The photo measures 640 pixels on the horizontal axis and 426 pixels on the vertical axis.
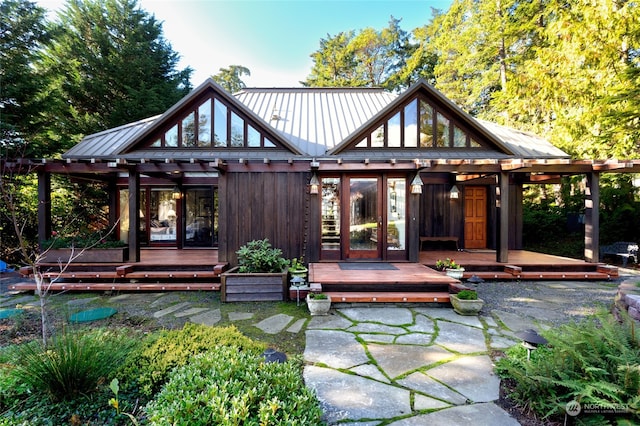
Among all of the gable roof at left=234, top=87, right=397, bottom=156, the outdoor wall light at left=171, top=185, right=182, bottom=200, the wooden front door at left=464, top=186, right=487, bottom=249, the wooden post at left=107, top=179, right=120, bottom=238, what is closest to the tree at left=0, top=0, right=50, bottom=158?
the wooden post at left=107, top=179, right=120, bottom=238

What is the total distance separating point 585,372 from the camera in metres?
2.33

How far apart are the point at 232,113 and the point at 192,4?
4.57 metres

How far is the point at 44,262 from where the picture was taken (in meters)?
6.97

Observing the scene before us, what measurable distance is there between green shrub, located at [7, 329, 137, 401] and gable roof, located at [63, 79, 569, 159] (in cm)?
597

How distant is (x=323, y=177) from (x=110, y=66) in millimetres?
15247

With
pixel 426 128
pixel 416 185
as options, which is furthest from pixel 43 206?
→ pixel 426 128

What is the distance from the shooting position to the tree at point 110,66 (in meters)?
14.2

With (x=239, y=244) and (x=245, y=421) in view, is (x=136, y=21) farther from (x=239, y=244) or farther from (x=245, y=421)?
(x=245, y=421)

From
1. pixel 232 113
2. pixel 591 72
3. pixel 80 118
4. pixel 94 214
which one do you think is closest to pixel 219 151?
pixel 232 113

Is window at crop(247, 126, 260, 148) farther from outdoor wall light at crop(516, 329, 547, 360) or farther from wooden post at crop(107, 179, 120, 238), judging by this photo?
Result: outdoor wall light at crop(516, 329, 547, 360)

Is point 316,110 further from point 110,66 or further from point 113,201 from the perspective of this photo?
point 110,66

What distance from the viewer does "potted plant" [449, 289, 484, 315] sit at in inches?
187

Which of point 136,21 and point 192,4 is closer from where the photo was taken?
point 192,4

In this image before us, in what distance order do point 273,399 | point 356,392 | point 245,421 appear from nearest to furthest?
1. point 245,421
2. point 273,399
3. point 356,392
